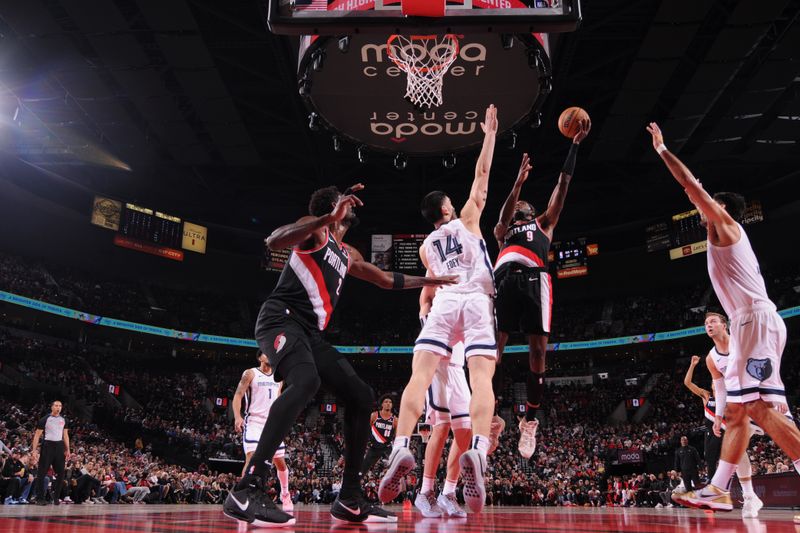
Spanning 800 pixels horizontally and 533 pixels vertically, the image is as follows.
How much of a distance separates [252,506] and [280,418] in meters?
0.49

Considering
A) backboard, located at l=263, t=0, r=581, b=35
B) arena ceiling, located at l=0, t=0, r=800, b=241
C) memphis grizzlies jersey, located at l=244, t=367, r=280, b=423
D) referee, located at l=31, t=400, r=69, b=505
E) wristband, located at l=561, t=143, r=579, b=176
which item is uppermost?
arena ceiling, located at l=0, t=0, r=800, b=241

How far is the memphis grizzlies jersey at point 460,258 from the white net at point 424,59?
13.3 ft

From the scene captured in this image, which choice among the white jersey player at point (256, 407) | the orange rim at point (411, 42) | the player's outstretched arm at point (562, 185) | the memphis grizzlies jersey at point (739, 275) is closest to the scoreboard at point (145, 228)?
the white jersey player at point (256, 407)

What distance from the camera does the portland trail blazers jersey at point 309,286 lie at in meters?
3.94

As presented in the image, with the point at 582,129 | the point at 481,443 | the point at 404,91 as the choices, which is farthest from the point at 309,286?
the point at 404,91

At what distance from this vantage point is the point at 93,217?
24328 millimetres

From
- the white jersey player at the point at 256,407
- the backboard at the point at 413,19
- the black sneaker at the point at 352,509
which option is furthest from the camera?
the white jersey player at the point at 256,407

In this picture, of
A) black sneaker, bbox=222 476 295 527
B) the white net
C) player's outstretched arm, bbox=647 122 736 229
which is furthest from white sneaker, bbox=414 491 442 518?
the white net

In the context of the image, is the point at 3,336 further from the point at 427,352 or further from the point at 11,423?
the point at 427,352

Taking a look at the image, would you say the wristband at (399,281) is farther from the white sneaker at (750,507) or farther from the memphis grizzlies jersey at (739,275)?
the white sneaker at (750,507)

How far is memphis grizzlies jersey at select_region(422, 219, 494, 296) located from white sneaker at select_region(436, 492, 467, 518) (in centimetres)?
172

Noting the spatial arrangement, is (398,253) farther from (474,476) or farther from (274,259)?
(474,476)

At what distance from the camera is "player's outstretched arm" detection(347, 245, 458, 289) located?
13.9ft

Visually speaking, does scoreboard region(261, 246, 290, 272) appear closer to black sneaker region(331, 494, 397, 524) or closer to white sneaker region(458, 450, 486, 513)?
black sneaker region(331, 494, 397, 524)
